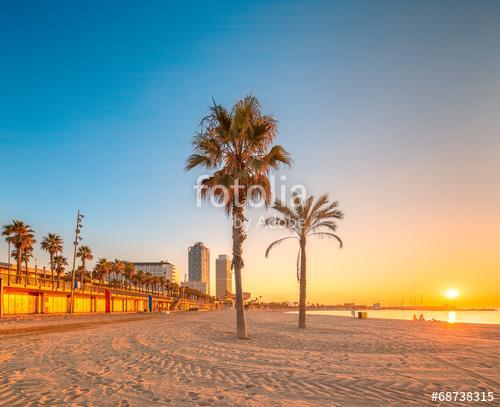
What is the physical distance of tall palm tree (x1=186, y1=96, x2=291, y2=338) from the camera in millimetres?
17234

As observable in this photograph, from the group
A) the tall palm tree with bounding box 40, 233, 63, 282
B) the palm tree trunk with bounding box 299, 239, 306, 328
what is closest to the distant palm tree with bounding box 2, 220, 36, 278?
the tall palm tree with bounding box 40, 233, 63, 282

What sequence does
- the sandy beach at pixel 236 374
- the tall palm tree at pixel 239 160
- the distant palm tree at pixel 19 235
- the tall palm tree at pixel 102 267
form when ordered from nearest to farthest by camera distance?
the sandy beach at pixel 236 374
the tall palm tree at pixel 239 160
the distant palm tree at pixel 19 235
the tall palm tree at pixel 102 267

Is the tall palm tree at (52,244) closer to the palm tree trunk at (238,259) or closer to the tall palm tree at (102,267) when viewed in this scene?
the tall palm tree at (102,267)

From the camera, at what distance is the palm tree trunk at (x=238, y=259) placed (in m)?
17.3

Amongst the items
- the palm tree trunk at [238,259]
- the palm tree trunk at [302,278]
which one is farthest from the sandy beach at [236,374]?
the palm tree trunk at [302,278]

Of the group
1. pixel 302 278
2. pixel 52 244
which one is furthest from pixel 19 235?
pixel 302 278

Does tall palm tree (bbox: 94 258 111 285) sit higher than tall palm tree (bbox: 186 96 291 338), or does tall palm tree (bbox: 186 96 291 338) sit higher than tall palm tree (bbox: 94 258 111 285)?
tall palm tree (bbox: 186 96 291 338)

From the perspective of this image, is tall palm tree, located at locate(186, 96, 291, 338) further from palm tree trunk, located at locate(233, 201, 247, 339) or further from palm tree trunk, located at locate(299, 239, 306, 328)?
palm tree trunk, located at locate(299, 239, 306, 328)

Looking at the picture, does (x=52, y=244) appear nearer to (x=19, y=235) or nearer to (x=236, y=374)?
(x=19, y=235)

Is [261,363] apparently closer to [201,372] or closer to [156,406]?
[201,372]

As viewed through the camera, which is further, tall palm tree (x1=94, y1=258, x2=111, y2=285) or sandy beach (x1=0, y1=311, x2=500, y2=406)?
tall palm tree (x1=94, y1=258, x2=111, y2=285)

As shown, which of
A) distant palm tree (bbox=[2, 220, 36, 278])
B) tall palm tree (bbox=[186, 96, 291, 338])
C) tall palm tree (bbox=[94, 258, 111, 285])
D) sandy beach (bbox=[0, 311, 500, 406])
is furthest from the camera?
tall palm tree (bbox=[94, 258, 111, 285])

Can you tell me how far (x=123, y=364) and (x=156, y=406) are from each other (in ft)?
14.5

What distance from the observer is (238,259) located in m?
17.5
